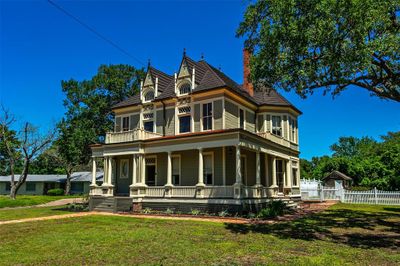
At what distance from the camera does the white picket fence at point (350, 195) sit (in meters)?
29.4

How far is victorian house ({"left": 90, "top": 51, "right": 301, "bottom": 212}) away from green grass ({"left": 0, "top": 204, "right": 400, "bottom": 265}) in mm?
5983

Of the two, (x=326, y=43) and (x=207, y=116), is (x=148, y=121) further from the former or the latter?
(x=326, y=43)

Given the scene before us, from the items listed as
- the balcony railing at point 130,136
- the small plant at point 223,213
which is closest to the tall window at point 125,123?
the balcony railing at point 130,136

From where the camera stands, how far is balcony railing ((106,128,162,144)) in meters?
24.6

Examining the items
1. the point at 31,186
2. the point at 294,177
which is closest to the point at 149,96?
the point at 294,177

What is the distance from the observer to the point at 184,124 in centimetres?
2547

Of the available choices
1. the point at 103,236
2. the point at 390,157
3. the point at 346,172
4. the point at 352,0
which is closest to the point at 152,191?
the point at 103,236

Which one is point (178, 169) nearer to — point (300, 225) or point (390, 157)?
point (300, 225)

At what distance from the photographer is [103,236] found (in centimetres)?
1249

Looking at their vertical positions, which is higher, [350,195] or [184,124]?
[184,124]

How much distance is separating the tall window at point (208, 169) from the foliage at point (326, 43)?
30.7ft

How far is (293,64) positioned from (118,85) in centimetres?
3367

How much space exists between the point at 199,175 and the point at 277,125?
417 inches

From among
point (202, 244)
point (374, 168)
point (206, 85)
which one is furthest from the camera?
point (374, 168)
